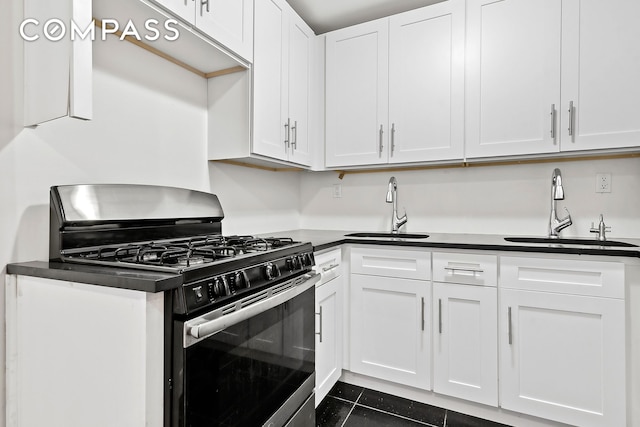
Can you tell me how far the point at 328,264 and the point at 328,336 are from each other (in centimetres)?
41

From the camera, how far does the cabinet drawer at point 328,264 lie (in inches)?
69.7

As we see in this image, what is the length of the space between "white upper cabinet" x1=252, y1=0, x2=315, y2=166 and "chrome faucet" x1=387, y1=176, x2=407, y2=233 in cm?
60

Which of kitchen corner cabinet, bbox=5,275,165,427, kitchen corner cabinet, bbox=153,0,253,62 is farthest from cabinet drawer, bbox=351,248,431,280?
kitchen corner cabinet, bbox=5,275,165,427

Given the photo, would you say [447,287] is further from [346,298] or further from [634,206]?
[634,206]

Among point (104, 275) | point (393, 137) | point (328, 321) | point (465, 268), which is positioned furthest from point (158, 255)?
point (393, 137)

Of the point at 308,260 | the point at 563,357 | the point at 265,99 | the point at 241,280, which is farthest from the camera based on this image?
the point at 265,99

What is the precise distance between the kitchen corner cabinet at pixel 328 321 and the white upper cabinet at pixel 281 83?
70 cm

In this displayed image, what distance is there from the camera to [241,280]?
1.05 m

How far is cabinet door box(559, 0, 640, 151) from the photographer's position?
5.57 feet

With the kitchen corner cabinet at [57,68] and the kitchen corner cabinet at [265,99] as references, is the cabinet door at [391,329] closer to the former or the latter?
the kitchen corner cabinet at [265,99]

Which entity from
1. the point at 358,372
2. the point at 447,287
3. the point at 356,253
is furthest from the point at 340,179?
the point at 358,372

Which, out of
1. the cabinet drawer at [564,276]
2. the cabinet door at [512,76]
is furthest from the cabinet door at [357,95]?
the cabinet drawer at [564,276]

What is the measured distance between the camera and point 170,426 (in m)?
0.83

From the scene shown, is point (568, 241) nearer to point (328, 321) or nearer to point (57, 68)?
point (328, 321)
